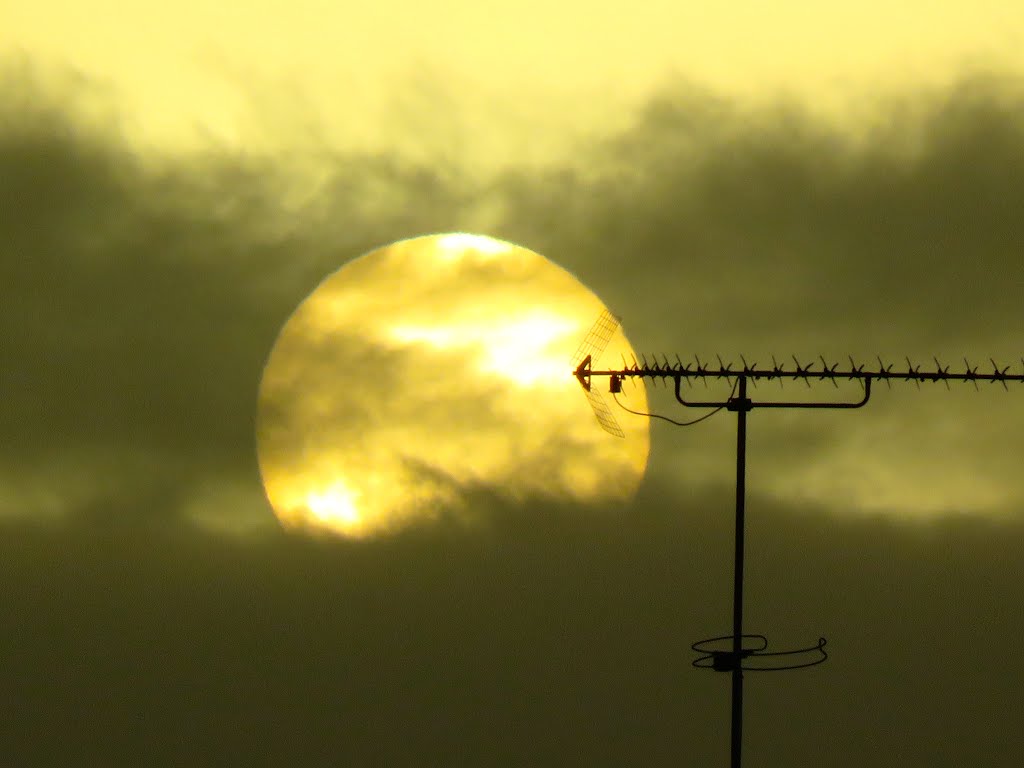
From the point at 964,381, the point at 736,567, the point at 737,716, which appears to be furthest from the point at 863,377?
the point at 737,716

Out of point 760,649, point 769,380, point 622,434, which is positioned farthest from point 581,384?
point 760,649

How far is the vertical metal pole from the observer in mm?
25141

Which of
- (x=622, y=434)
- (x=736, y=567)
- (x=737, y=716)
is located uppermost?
(x=622, y=434)

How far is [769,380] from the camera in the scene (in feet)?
88.5

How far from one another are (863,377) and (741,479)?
3.18 m

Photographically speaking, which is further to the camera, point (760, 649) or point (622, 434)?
point (622, 434)

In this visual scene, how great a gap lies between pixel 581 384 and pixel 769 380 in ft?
12.0

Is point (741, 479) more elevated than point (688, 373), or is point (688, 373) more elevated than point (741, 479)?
point (688, 373)

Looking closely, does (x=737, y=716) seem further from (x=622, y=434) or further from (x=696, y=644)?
(x=622, y=434)

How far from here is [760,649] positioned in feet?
86.1

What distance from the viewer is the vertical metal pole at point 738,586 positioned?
25.1 m

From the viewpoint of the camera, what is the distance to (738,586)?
26.1 meters

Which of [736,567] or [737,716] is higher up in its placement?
[736,567]

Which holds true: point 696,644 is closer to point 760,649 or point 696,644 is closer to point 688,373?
point 760,649
